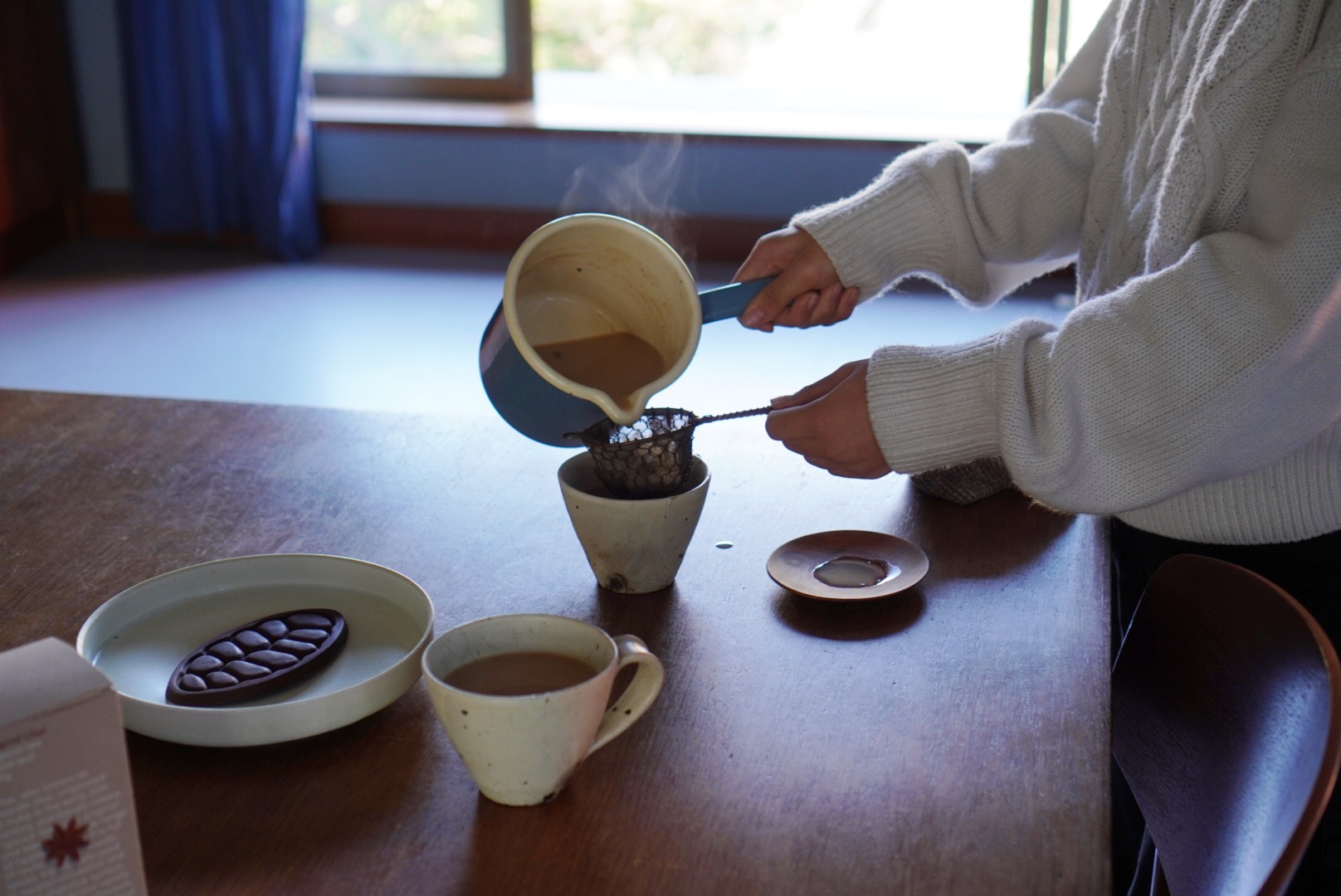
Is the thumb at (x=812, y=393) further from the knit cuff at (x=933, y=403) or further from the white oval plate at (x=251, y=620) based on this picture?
the white oval plate at (x=251, y=620)

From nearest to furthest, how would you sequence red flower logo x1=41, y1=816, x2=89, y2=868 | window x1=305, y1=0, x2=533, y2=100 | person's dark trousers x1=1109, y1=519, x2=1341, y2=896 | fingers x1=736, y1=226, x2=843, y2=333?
red flower logo x1=41, y1=816, x2=89, y2=868 < person's dark trousers x1=1109, y1=519, x2=1341, y2=896 < fingers x1=736, y1=226, x2=843, y2=333 < window x1=305, y1=0, x2=533, y2=100

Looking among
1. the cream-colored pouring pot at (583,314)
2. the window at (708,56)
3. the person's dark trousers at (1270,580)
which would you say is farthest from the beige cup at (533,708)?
the window at (708,56)

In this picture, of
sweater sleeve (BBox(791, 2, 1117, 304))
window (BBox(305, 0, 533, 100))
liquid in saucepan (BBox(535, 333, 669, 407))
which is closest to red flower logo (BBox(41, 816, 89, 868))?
liquid in saucepan (BBox(535, 333, 669, 407))

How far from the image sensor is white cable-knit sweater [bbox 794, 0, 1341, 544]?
3.18ft

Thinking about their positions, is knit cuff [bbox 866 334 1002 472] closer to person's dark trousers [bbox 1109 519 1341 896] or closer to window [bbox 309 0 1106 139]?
person's dark trousers [bbox 1109 519 1341 896]

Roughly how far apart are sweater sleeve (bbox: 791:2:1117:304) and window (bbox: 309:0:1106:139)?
329cm

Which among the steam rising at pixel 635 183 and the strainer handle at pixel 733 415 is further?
the steam rising at pixel 635 183

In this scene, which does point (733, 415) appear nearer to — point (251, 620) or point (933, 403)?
point (933, 403)

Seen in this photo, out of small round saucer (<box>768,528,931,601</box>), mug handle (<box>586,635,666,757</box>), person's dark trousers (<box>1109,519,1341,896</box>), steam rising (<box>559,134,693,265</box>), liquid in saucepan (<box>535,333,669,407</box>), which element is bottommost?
steam rising (<box>559,134,693,265</box>)

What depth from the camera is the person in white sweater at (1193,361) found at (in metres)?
0.97

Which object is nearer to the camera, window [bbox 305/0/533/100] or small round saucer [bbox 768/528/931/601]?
small round saucer [bbox 768/528/931/601]

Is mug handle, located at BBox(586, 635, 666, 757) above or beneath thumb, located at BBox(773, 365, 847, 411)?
beneath

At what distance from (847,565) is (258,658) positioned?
0.47m

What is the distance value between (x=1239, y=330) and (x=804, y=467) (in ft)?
1.42
